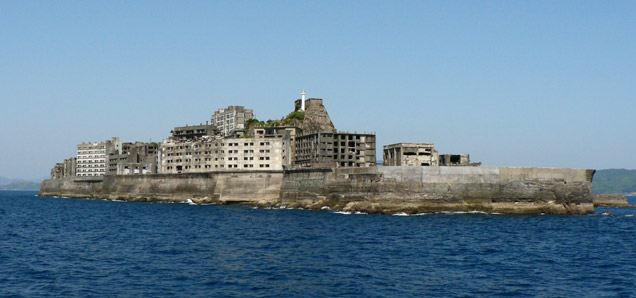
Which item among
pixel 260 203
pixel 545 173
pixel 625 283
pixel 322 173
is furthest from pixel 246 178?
pixel 625 283

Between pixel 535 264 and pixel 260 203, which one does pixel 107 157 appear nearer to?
pixel 260 203

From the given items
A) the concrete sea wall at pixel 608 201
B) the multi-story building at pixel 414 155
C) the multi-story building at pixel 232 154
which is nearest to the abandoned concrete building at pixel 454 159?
the multi-story building at pixel 414 155

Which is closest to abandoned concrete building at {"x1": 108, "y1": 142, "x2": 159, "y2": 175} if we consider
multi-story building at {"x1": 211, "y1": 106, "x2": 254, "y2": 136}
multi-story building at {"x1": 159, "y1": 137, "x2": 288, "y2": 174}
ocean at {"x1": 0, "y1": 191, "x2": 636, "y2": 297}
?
multi-story building at {"x1": 159, "y1": 137, "x2": 288, "y2": 174}

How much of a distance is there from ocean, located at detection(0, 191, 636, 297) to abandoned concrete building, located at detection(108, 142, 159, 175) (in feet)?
290

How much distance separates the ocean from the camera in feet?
114

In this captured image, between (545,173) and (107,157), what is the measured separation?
142 meters

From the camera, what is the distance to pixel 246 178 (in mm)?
119500

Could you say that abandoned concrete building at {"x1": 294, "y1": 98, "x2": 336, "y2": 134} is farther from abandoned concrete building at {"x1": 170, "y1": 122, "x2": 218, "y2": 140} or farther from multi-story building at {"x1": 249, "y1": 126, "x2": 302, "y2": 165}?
abandoned concrete building at {"x1": 170, "y1": 122, "x2": 218, "y2": 140}

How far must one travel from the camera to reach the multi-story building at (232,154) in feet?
437

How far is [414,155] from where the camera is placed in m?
130

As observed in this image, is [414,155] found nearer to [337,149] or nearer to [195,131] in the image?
[337,149]

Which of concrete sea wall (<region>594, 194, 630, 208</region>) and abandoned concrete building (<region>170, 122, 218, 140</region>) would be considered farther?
abandoned concrete building (<region>170, 122, 218, 140</region>)

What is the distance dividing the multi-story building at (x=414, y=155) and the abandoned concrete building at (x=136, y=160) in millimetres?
67554

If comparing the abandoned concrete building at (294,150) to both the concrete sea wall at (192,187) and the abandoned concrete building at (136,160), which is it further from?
the concrete sea wall at (192,187)
